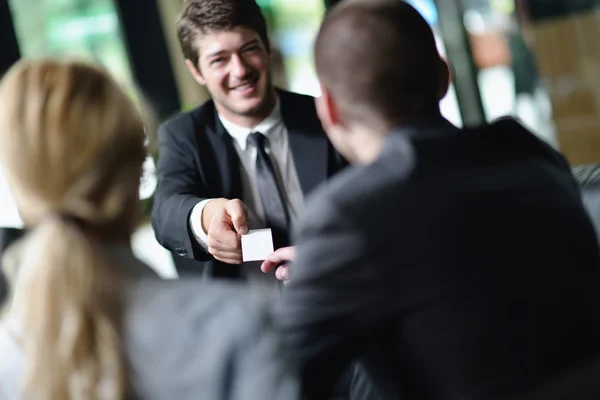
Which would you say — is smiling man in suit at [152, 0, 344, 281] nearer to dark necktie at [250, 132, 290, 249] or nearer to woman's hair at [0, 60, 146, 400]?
dark necktie at [250, 132, 290, 249]

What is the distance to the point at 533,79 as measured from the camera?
261 inches

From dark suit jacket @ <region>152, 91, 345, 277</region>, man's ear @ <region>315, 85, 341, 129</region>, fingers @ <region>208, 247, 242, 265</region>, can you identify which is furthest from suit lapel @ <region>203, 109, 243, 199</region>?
man's ear @ <region>315, 85, 341, 129</region>

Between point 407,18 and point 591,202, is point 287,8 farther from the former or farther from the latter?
point 407,18

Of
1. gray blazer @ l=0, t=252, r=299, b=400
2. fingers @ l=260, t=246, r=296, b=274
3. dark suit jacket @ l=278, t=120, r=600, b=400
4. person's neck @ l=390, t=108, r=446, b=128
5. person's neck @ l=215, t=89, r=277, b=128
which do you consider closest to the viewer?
gray blazer @ l=0, t=252, r=299, b=400

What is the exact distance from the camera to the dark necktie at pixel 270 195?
7.03 feet

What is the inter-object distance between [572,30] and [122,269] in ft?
17.7

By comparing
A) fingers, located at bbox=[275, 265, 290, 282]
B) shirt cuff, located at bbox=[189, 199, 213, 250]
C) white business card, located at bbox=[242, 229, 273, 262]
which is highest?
shirt cuff, located at bbox=[189, 199, 213, 250]

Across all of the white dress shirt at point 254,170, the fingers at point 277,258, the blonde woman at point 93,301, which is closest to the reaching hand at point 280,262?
the fingers at point 277,258

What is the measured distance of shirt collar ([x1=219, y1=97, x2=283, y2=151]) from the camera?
2.19 m

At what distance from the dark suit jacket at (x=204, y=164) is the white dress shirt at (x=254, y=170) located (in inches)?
0.6

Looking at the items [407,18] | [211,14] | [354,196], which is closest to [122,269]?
[354,196]

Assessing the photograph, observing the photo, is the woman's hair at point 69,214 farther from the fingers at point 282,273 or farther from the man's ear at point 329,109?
the fingers at point 282,273

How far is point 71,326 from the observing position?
125cm

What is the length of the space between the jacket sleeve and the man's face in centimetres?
14
